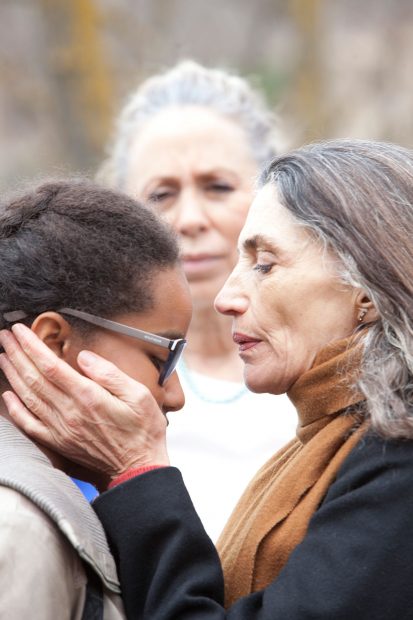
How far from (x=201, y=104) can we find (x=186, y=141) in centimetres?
27

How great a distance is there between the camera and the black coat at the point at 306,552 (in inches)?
92.8

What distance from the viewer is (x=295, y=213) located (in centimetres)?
275

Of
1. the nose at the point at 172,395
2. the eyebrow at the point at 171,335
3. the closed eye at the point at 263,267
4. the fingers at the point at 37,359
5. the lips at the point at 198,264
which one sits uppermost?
the lips at the point at 198,264

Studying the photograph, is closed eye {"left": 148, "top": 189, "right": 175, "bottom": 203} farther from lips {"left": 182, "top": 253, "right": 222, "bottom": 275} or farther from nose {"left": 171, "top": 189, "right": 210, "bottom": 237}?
lips {"left": 182, "top": 253, "right": 222, "bottom": 275}

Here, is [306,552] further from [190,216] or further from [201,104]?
[201,104]

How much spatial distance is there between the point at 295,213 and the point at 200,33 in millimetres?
9740

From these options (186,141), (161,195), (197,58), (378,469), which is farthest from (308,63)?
(378,469)

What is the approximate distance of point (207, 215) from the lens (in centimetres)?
462

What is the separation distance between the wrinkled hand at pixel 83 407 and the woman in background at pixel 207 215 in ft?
4.08

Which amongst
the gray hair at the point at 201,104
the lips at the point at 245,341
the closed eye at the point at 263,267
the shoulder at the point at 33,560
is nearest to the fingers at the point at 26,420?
the shoulder at the point at 33,560

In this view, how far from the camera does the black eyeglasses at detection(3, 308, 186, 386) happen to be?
2717 millimetres

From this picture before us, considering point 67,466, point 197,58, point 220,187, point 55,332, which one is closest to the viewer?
point 55,332

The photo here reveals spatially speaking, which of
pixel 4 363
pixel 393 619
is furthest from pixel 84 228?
pixel 393 619

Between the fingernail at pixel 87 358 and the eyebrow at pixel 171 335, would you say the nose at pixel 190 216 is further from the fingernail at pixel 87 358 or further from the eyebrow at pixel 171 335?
the fingernail at pixel 87 358
